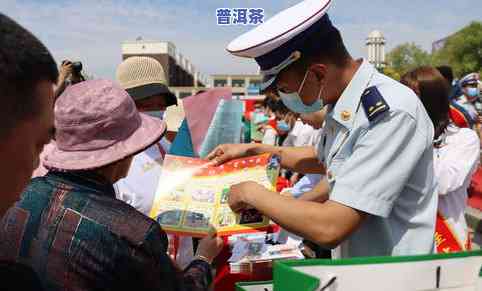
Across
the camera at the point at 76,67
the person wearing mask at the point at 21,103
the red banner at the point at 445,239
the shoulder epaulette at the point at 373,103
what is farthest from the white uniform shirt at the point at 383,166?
the camera at the point at 76,67

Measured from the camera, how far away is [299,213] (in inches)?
57.0

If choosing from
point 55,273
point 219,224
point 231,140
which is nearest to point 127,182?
point 231,140

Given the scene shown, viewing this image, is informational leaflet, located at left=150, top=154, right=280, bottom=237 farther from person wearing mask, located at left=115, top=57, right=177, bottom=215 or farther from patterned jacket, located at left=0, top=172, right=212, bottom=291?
person wearing mask, located at left=115, top=57, right=177, bottom=215

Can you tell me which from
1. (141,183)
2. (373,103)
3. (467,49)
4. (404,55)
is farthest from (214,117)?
(404,55)

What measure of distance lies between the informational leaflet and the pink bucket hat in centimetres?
29

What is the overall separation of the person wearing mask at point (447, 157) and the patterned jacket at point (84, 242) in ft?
6.41

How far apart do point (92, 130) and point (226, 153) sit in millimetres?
633

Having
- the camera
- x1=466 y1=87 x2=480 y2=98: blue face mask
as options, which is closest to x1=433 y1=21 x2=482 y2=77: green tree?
x1=466 y1=87 x2=480 y2=98: blue face mask

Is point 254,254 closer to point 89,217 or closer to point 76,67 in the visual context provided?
point 89,217

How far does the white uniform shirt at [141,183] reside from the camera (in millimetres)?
2418

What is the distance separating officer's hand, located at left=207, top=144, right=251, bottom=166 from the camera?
1968 mm

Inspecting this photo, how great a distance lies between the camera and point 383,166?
4.66ft

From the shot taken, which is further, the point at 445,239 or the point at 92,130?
the point at 445,239

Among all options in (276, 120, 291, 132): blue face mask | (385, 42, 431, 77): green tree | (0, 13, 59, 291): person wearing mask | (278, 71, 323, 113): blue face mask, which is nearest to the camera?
(0, 13, 59, 291): person wearing mask
